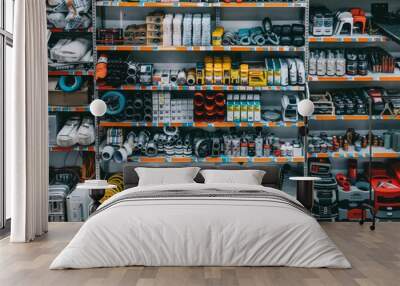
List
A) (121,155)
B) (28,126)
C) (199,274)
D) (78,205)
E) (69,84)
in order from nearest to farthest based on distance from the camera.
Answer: (199,274)
(28,126)
(121,155)
(78,205)
(69,84)

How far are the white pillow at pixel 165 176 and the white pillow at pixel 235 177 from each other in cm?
21

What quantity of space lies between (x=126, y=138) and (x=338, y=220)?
2.79 metres

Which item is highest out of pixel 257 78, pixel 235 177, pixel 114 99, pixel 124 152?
pixel 257 78

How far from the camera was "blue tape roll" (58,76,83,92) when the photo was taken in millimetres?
7289

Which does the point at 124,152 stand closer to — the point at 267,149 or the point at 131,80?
the point at 131,80

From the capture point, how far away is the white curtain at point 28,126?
18.7 feet

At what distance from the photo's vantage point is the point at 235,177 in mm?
6320

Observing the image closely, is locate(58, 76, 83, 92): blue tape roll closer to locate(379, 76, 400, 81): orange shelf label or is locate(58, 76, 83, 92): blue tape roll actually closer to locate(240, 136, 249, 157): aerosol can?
locate(240, 136, 249, 157): aerosol can

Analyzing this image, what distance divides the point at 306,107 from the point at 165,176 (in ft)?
5.86

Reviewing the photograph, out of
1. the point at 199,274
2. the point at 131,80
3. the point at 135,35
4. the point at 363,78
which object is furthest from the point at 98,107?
the point at 363,78

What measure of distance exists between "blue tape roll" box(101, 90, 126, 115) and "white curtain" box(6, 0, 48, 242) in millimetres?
1228

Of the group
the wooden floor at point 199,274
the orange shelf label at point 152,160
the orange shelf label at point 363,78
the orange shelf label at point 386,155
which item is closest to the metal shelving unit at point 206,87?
the orange shelf label at point 152,160

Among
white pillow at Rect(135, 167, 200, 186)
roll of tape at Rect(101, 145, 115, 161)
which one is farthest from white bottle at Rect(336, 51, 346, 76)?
roll of tape at Rect(101, 145, 115, 161)

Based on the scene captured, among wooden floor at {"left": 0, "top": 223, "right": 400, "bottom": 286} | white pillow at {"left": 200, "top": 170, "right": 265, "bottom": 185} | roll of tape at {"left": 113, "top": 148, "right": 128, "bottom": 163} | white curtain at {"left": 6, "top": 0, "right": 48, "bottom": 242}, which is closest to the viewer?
wooden floor at {"left": 0, "top": 223, "right": 400, "bottom": 286}
